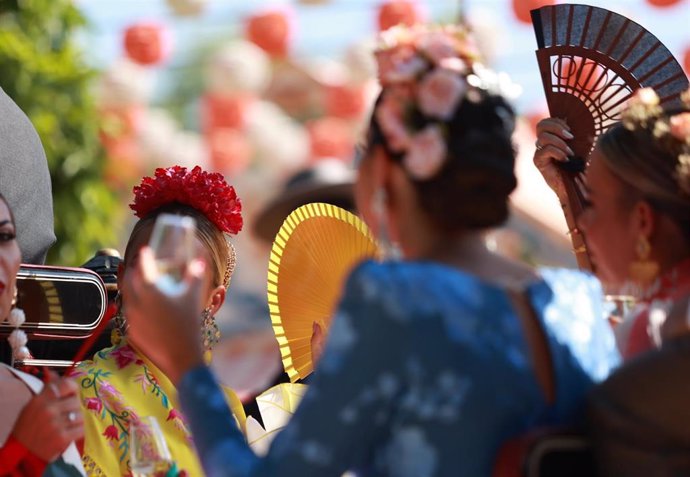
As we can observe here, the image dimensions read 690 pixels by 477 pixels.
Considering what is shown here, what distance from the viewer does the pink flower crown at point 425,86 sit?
1813 millimetres

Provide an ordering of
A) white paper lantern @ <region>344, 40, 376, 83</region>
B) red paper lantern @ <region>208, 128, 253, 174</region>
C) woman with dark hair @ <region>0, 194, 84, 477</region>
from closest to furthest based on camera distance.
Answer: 1. woman with dark hair @ <region>0, 194, 84, 477</region>
2. red paper lantern @ <region>208, 128, 253, 174</region>
3. white paper lantern @ <region>344, 40, 376, 83</region>

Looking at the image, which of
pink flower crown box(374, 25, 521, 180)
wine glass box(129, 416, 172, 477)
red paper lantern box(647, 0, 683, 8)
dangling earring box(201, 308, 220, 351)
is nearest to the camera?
pink flower crown box(374, 25, 521, 180)

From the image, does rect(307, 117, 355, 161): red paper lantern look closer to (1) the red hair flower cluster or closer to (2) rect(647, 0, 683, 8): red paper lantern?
(2) rect(647, 0, 683, 8): red paper lantern

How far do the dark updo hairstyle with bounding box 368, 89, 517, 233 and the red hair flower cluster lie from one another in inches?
45.4

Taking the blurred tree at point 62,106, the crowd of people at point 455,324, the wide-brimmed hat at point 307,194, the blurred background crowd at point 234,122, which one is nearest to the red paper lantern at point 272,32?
the blurred background crowd at point 234,122

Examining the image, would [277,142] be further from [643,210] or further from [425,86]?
[425,86]

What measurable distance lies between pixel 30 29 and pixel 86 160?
83 centimetres

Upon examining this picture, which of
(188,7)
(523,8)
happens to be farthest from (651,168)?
(188,7)

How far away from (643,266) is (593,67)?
63cm

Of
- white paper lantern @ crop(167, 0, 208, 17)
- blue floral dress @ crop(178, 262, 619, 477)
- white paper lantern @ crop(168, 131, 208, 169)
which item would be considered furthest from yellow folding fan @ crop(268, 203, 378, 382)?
white paper lantern @ crop(167, 0, 208, 17)

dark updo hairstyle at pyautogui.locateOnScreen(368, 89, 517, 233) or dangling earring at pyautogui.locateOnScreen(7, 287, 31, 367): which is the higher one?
dark updo hairstyle at pyautogui.locateOnScreen(368, 89, 517, 233)

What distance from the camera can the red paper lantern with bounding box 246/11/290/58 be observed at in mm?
16594

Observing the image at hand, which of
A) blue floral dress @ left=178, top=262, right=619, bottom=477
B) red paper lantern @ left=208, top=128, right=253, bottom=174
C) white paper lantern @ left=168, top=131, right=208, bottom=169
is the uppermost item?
blue floral dress @ left=178, top=262, right=619, bottom=477

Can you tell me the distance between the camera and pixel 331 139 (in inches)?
579
